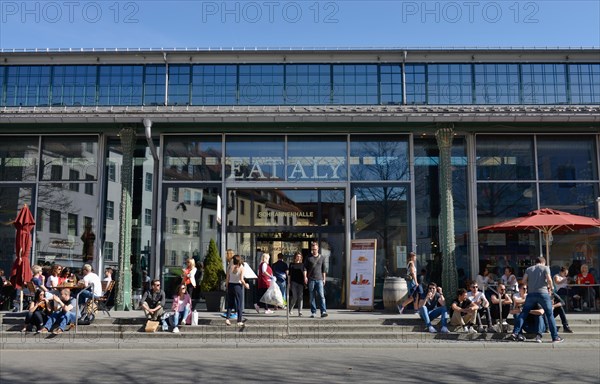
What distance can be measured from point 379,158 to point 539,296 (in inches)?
252

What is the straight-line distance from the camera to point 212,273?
15734 millimetres

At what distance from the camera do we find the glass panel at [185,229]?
56.1 ft

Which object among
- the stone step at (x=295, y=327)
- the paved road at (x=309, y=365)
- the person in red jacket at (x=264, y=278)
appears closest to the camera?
the paved road at (x=309, y=365)

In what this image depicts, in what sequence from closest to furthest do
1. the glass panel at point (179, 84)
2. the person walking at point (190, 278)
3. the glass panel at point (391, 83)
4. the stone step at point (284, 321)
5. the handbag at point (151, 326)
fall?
1. the handbag at point (151, 326)
2. the stone step at point (284, 321)
3. the person walking at point (190, 278)
4. the glass panel at point (391, 83)
5. the glass panel at point (179, 84)

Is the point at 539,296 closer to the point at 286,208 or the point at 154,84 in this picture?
the point at 286,208

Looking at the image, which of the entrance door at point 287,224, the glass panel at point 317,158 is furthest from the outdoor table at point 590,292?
the glass panel at point 317,158

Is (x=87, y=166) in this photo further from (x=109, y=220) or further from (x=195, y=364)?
(x=195, y=364)

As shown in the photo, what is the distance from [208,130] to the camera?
691 inches

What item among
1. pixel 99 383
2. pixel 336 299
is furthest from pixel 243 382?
pixel 336 299

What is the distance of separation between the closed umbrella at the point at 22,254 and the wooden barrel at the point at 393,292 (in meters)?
8.65

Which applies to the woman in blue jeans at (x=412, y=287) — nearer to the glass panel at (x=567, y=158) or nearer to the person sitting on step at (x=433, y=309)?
the person sitting on step at (x=433, y=309)

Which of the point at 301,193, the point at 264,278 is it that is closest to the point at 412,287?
the point at 264,278

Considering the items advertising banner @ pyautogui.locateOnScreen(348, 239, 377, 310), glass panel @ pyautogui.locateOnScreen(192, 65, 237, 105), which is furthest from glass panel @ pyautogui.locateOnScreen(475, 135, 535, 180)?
glass panel @ pyautogui.locateOnScreen(192, 65, 237, 105)

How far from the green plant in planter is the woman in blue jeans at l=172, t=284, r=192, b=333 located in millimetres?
2068
